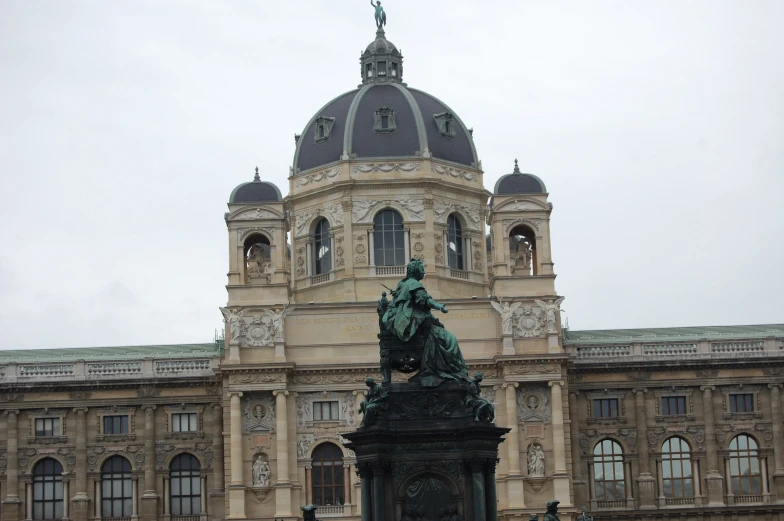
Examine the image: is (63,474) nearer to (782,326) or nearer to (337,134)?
(337,134)

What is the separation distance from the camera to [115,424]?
95375 mm

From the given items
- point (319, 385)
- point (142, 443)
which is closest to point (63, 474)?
point (142, 443)

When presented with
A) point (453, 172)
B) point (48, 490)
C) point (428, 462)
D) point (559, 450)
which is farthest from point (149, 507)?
point (428, 462)

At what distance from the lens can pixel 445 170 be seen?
100 meters

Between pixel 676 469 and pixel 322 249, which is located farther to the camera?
pixel 322 249

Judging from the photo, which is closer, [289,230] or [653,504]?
[653,504]

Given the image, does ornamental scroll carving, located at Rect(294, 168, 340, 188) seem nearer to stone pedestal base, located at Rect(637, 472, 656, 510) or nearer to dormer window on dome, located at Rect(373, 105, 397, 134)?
dormer window on dome, located at Rect(373, 105, 397, 134)

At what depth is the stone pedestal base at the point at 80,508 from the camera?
93.7 m

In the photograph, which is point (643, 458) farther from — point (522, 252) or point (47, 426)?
point (47, 426)

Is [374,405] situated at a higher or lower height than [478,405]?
higher

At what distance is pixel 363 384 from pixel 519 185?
46.2 feet

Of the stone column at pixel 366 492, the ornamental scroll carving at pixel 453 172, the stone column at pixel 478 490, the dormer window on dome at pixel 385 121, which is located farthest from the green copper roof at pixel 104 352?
the stone column at pixel 478 490

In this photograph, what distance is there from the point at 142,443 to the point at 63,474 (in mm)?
4547

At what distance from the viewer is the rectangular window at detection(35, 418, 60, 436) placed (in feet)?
313
